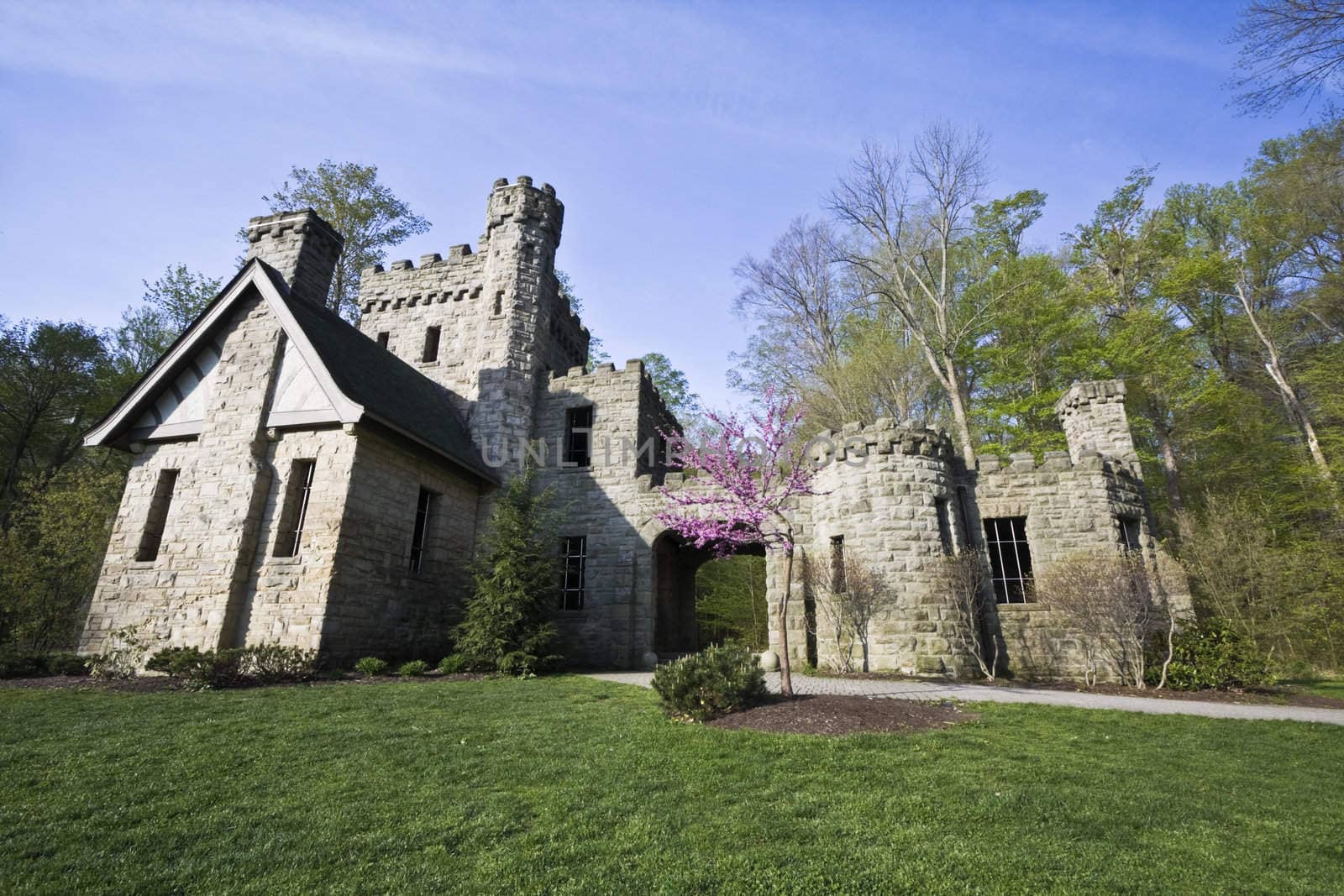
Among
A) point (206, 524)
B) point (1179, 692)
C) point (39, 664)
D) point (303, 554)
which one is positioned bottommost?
point (1179, 692)

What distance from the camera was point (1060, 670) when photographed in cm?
1161

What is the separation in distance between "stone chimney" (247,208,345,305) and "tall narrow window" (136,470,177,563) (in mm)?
5344

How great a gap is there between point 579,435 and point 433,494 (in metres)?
4.43

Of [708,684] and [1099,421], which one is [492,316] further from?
[1099,421]

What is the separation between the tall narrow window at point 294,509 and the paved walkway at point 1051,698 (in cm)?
637

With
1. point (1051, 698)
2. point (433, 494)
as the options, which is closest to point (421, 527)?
point (433, 494)

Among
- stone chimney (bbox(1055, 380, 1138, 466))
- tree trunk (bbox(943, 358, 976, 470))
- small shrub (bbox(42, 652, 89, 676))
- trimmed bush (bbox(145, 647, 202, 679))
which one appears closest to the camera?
trimmed bush (bbox(145, 647, 202, 679))

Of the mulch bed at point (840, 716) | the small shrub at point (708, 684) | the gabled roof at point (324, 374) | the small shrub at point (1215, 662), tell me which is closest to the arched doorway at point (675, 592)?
the gabled roof at point (324, 374)

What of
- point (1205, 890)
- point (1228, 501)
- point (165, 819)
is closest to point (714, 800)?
point (1205, 890)

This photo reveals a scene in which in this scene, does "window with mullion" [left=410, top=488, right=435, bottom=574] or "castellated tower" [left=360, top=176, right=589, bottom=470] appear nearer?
"window with mullion" [left=410, top=488, right=435, bottom=574]

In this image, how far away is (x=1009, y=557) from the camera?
41.9 ft

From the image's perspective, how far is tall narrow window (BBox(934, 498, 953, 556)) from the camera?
39.7 feet

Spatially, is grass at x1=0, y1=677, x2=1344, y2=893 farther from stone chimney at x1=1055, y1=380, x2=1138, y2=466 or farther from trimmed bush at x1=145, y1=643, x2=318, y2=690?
stone chimney at x1=1055, y1=380, x2=1138, y2=466

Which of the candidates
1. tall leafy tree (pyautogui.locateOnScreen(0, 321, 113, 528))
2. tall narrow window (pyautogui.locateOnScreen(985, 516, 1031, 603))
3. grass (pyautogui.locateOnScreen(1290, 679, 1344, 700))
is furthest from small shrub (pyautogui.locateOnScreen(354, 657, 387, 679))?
tall leafy tree (pyautogui.locateOnScreen(0, 321, 113, 528))
